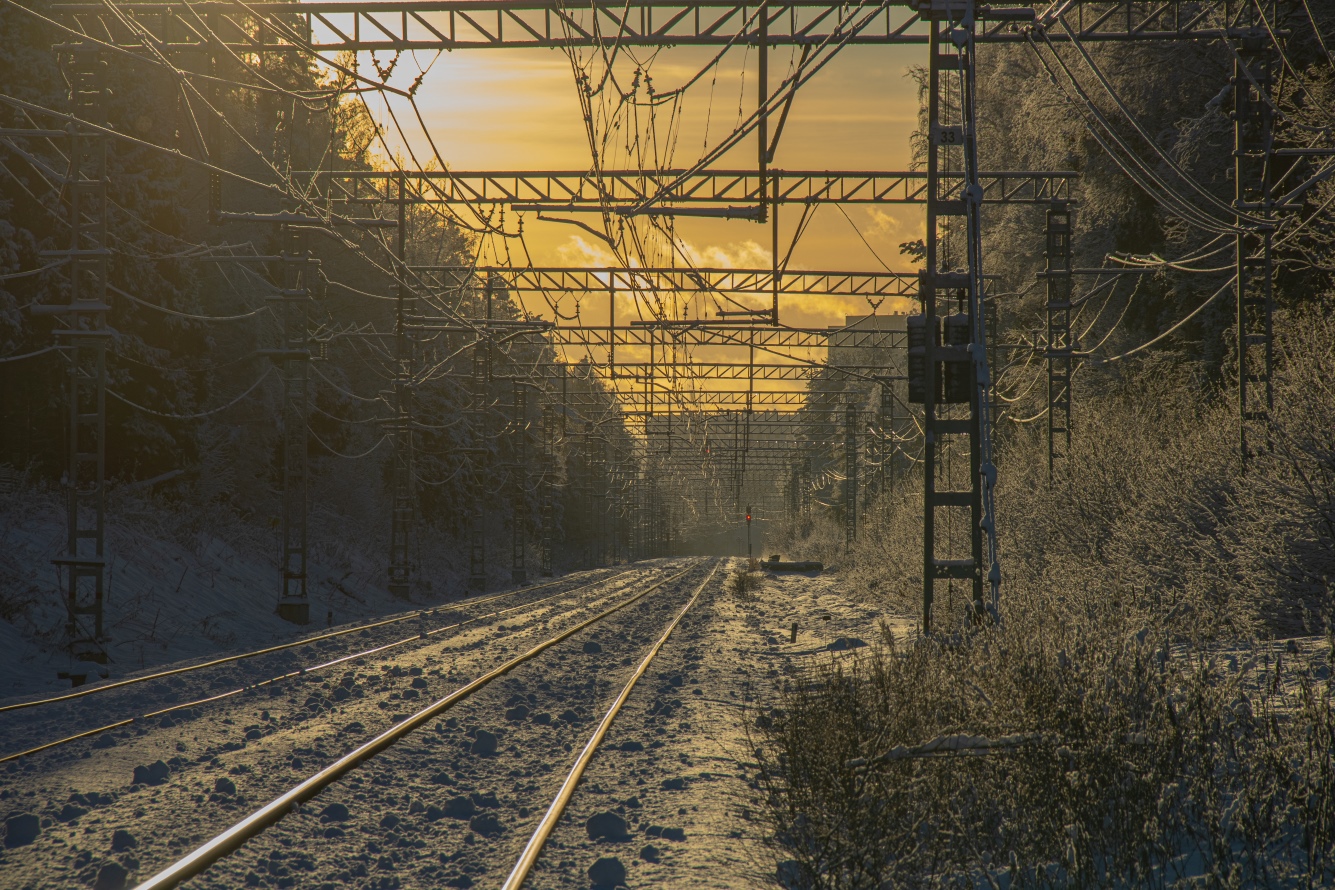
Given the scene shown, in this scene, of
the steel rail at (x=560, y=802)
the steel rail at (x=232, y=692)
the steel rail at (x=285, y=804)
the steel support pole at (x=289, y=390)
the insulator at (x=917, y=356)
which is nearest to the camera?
the steel rail at (x=285, y=804)

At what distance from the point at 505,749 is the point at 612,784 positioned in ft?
5.69

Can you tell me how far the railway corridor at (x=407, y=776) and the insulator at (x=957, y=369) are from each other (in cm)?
420

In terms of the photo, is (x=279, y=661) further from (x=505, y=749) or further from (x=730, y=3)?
(x=730, y=3)

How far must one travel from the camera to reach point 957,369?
12.2 metres

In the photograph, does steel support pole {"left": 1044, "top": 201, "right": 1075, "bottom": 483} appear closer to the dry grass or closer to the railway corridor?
the railway corridor

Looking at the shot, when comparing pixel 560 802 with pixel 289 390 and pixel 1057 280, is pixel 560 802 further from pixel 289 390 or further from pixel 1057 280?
pixel 1057 280

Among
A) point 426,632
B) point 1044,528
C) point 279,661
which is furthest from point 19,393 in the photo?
point 1044,528

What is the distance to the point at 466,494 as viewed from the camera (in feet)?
191

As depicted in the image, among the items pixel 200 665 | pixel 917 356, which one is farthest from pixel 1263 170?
pixel 200 665

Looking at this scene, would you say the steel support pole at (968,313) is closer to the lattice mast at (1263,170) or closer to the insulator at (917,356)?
the insulator at (917,356)

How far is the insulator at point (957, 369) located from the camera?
12102mm

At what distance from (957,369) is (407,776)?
706 cm

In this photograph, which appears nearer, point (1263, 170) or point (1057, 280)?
point (1263, 170)

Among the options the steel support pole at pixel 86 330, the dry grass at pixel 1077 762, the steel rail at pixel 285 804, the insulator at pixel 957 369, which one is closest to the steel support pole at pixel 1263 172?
the dry grass at pixel 1077 762
